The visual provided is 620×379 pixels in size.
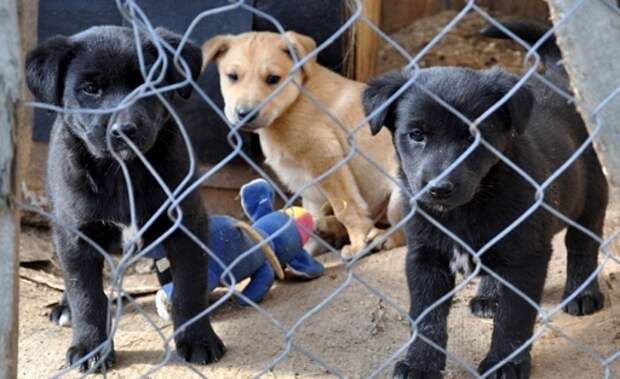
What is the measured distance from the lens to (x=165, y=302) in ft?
12.7

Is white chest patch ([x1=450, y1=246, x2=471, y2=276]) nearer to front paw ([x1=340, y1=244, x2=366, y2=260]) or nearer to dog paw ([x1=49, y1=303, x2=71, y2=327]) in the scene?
dog paw ([x1=49, y1=303, x2=71, y2=327])

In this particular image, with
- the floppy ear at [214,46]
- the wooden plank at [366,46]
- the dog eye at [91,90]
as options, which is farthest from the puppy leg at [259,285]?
the wooden plank at [366,46]

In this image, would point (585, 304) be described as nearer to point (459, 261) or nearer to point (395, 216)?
point (459, 261)

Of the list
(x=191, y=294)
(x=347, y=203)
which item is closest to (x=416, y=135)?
(x=191, y=294)

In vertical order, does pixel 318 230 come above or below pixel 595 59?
below

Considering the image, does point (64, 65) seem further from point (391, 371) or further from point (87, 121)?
point (391, 371)

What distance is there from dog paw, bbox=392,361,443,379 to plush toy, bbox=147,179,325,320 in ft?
2.72

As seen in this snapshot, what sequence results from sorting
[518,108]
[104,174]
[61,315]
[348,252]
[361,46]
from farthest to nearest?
1. [361,46]
2. [348,252]
3. [61,315]
4. [104,174]
5. [518,108]

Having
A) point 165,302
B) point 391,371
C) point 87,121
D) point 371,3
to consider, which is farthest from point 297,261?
point 371,3

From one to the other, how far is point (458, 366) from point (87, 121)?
5.11 ft

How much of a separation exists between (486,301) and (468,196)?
107 cm

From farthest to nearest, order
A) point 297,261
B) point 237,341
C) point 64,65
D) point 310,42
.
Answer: point 310,42 < point 297,261 < point 237,341 < point 64,65

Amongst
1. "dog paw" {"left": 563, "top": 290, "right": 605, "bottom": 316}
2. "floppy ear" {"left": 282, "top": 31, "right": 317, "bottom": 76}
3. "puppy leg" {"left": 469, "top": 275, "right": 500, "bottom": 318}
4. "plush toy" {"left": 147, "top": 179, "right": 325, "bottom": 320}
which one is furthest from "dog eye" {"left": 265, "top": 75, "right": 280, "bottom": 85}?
"dog paw" {"left": 563, "top": 290, "right": 605, "bottom": 316}

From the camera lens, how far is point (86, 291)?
11.2 feet
